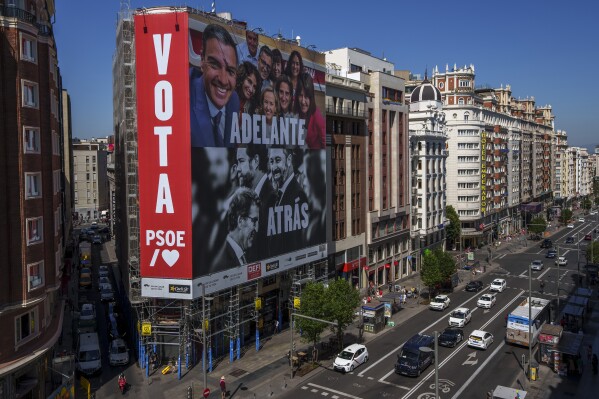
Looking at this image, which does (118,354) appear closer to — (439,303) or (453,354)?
(453,354)

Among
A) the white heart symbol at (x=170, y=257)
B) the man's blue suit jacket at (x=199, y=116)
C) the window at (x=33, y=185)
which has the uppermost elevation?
the man's blue suit jacket at (x=199, y=116)

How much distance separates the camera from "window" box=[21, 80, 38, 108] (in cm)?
3778

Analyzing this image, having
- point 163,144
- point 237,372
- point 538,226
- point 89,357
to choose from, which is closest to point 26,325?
point 89,357

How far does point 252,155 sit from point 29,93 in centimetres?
2340

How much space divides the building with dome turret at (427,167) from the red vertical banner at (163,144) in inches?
2345

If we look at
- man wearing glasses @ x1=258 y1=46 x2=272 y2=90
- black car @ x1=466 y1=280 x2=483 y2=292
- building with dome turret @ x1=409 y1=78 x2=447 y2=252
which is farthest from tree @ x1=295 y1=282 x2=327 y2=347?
building with dome turret @ x1=409 y1=78 x2=447 y2=252

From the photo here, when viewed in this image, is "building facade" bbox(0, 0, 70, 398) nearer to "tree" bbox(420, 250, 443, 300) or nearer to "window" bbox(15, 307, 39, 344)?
"window" bbox(15, 307, 39, 344)

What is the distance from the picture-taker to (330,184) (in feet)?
239

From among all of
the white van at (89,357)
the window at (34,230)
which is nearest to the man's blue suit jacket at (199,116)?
the window at (34,230)

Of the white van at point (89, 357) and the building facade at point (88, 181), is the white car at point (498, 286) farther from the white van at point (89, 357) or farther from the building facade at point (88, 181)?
the building facade at point (88, 181)

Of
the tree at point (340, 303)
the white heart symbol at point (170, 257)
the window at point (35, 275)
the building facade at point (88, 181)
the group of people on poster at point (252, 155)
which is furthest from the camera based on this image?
the building facade at point (88, 181)

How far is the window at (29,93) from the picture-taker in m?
37.8

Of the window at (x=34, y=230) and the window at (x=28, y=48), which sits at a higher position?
the window at (x=28, y=48)

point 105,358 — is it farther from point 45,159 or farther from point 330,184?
point 330,184
